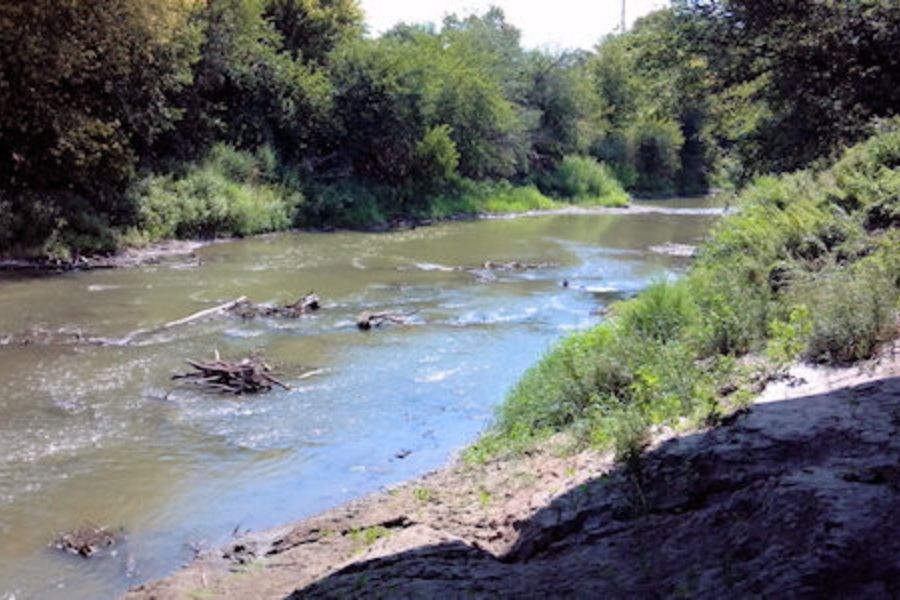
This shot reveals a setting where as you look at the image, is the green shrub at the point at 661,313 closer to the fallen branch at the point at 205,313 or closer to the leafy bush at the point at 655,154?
the fallen branch at the point at 205,313

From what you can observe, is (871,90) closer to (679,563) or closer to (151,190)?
(679,563)

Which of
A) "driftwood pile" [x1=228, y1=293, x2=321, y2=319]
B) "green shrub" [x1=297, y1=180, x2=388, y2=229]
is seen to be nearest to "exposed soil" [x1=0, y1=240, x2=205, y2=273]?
"driftwood pile" [x1=228, y1=293, x2=321, y2=319]

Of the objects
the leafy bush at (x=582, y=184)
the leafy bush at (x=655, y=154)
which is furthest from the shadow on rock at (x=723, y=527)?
the leafy bush at (x=655, y=154)

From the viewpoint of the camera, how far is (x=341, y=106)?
32.6 m

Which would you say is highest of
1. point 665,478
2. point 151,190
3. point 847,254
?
point 151,190

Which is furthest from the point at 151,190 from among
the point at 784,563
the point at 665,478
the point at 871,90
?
the point at 784,563

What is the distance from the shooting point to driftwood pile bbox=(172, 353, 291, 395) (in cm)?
1102

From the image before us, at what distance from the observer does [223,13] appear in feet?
91.4

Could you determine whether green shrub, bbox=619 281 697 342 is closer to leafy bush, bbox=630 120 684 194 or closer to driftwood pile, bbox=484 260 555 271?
driftwood pile, bbox=484 260 555 271

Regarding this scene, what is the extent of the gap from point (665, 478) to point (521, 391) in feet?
13.8

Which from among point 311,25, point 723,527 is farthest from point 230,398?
point 311,25

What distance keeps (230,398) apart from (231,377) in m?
0.46

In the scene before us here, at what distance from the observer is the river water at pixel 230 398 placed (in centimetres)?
748

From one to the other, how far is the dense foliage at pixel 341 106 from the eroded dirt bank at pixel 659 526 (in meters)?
13.7
